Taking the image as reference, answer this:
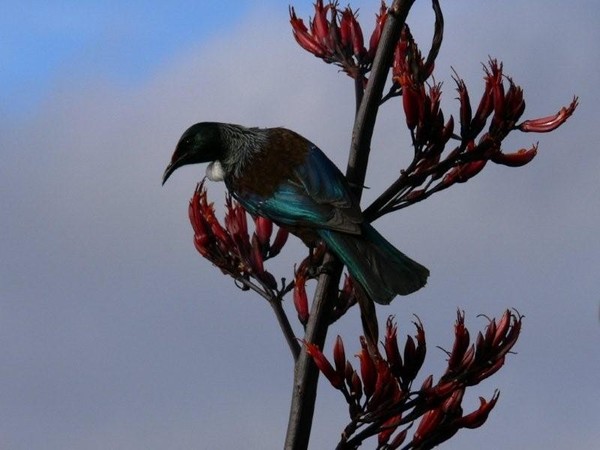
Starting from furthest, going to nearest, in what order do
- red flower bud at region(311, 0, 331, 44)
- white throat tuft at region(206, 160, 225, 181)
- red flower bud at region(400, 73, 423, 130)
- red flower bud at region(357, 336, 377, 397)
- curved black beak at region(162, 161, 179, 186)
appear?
red flower bud at region(311, 0, 331, 44) < white throat tuft at region(206, 160, 225, 181) < curved black beak at region(162, 161, 179, 186) < red flower bud at region(400, 73, 423, 130) < red flower bud at region(357, 336, 377, 397)

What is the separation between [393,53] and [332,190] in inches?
20.5

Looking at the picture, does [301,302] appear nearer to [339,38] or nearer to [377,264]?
[377,264]

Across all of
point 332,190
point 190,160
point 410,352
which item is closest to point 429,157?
point 332,190

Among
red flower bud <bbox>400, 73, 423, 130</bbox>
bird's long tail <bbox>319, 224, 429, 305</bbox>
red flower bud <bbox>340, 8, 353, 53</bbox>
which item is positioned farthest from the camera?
red flower bud <bbox>340, 8, 353, 53</bbox>

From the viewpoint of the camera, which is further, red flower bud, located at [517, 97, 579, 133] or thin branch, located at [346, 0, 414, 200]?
red flower bud, located at [517, 97, 579, 133]

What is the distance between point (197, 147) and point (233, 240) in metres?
0.38

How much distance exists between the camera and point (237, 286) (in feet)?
14.9

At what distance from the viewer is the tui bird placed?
398 centimetres

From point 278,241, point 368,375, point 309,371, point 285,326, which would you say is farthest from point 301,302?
point 278,241

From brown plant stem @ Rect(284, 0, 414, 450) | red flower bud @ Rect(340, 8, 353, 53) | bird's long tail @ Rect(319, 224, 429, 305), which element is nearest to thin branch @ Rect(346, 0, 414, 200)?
brown plant stem @ Rect(284, 0, 414, 450)

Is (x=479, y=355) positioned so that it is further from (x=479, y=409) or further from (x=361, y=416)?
(x=361, y=416)

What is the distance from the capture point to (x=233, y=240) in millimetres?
4641

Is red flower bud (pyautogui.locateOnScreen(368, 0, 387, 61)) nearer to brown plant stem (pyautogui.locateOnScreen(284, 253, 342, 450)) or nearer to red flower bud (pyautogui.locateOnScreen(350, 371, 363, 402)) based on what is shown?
brown plant stem (pyautogui.locateOnScreen(284, 253, 342, 450))

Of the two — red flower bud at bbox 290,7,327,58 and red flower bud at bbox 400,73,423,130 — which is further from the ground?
red flower bud at bbox 290,7,327,58
